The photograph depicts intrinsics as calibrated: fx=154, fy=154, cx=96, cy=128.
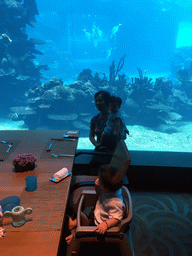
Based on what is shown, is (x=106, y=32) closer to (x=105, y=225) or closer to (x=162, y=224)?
(x=162, y=224)

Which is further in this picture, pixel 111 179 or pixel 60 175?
pixel 60 175

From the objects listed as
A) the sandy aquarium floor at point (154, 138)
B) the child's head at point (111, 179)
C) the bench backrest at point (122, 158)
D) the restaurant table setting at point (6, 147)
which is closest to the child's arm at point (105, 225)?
the child's head at point (111, 179)

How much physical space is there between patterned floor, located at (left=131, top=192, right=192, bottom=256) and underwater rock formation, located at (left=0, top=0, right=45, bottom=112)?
34.9 ft

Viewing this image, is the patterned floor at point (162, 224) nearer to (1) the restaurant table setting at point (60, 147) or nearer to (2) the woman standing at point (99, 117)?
(2) the woman standing at point (99, 117)

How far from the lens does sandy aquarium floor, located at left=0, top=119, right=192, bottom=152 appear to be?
816cm

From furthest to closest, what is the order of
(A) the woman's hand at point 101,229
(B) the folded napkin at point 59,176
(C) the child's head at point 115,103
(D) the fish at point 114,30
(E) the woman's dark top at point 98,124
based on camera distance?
(D) the fish at point 114,30 → (E) the woman's dark top at point 98,124 → (C) the child's head at point 115,103 → (B) the folded napkin at point 59,176 → (A) the woman's hand at point 101,229

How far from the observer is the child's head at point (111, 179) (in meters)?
1.08

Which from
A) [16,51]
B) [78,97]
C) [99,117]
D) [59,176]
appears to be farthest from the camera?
[16,51]

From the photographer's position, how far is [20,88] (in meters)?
10.8

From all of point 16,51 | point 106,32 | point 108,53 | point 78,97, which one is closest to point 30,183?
point 78,97

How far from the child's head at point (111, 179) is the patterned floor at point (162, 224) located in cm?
108

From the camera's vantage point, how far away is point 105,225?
997 millimetres

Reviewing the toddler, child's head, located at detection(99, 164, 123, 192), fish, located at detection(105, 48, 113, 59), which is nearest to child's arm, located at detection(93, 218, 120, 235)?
the toddler

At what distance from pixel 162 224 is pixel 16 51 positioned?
1174 cm
